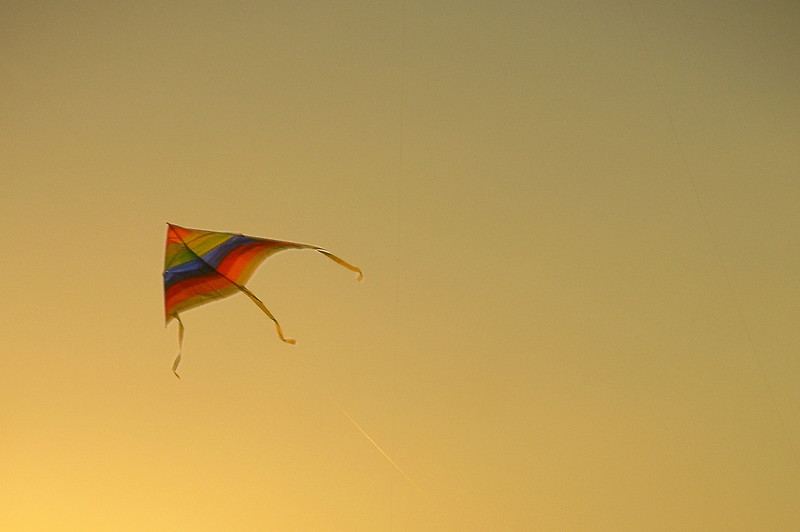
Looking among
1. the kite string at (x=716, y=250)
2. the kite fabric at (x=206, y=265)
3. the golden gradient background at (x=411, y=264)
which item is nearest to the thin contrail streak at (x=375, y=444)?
the golden gradient background at (x=411, y=264)

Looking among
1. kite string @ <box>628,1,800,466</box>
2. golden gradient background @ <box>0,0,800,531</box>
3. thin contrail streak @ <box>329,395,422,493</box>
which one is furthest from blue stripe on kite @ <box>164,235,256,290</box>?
kite string @ <box>628,1,800,466</box>

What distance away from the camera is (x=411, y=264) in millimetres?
3549

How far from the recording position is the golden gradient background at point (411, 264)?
329 cm

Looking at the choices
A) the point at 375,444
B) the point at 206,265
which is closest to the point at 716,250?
the point at 375,444

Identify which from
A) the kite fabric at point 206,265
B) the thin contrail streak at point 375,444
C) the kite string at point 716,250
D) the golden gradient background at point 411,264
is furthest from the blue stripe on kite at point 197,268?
the kite string at point 716,250

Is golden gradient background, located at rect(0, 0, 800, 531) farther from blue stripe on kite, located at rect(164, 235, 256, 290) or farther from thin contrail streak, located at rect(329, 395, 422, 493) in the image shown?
blue stripe on kite, located at rect(164, 235, 256, 290)

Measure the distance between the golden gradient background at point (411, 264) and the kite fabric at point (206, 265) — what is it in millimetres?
730

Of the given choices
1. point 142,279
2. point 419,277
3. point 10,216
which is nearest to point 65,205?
point 10,216

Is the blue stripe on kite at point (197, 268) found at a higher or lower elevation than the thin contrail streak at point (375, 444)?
higher

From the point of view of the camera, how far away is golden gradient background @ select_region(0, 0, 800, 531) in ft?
10.8

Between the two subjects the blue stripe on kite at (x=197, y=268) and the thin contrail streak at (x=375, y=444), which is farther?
the thin contrail streak at (x=375, y=444)

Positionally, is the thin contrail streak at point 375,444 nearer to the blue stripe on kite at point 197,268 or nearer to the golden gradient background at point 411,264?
the golden gradient background at point 411,264

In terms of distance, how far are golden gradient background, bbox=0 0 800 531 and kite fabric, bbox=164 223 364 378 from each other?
730 millimetres

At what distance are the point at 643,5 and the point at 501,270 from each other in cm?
151
